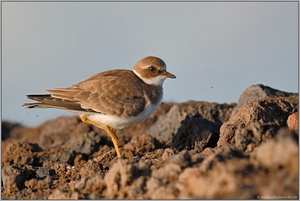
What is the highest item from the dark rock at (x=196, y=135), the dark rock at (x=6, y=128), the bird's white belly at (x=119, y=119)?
the bird's white belly at (x=119, y=119)

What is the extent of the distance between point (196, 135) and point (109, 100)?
176 centimetres

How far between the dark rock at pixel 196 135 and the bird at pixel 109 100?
75 centimetres

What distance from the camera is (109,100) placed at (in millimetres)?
11180

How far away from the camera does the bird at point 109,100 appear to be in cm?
1117

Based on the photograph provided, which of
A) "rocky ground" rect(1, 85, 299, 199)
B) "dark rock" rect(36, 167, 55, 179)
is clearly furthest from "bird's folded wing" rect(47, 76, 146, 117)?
"dark rock" rect(36, 167, 55, 179)

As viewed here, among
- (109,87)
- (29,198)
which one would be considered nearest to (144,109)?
(109,87)

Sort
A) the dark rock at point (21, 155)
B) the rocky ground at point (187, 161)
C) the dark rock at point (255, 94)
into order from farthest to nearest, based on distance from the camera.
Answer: the dark rock at point (255, 94) → the dark rock at point (21, 155) → the rocky ground at point (187, 161)

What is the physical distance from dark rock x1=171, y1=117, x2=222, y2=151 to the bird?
2.45 feet

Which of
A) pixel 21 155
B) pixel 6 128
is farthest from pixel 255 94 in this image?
pixel 6 128

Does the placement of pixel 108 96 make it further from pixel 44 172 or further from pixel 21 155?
pixel 21 155

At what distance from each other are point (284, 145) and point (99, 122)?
19.0 feet

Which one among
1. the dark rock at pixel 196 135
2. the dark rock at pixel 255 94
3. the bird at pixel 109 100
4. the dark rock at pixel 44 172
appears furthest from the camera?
the dark rock at pixel 255 94

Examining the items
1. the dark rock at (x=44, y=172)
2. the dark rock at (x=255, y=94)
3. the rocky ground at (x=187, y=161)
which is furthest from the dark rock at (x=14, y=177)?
the dark rock at (x=255, y=94)

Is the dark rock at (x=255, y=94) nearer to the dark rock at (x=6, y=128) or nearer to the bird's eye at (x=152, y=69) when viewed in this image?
the bird's eye at (x=152, y=69)
